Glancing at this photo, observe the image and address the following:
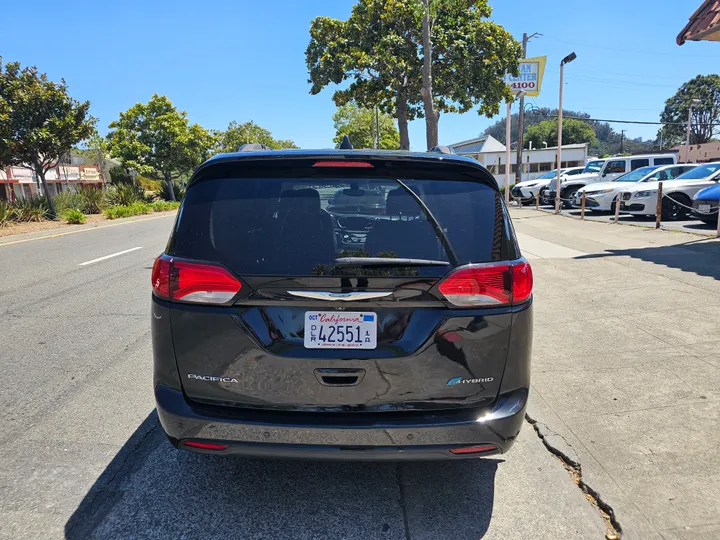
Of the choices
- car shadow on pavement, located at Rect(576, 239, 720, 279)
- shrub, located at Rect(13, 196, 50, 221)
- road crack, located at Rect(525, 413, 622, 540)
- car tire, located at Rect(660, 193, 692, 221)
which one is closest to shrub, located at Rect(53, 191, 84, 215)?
shrub, located at Rect(13, 196, 50, 221)

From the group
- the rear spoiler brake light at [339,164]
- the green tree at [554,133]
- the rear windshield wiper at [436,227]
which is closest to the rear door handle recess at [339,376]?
the rear windshield wiper at [436,227]

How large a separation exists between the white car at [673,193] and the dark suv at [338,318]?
45.2 ft

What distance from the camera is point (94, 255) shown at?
11.8 meters

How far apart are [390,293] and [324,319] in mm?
329

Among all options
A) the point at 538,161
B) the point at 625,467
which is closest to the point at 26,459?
the point at 625,467

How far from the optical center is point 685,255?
8.86m

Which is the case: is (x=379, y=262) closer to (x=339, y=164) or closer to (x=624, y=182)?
(x=339, y=164)

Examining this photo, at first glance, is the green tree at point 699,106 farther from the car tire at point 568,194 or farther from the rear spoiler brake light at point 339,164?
the rear spoiler brake light at point 339,164

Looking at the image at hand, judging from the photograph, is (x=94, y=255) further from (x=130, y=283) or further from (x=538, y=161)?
(x=538, y=161)

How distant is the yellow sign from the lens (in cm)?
1877

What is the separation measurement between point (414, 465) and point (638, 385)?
213 cm

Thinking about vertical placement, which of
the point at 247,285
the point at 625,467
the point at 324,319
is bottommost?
the point at 625,467

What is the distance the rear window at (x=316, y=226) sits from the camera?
245cm

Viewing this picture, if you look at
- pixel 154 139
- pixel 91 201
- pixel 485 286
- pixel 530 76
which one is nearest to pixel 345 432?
pixel 485 286
